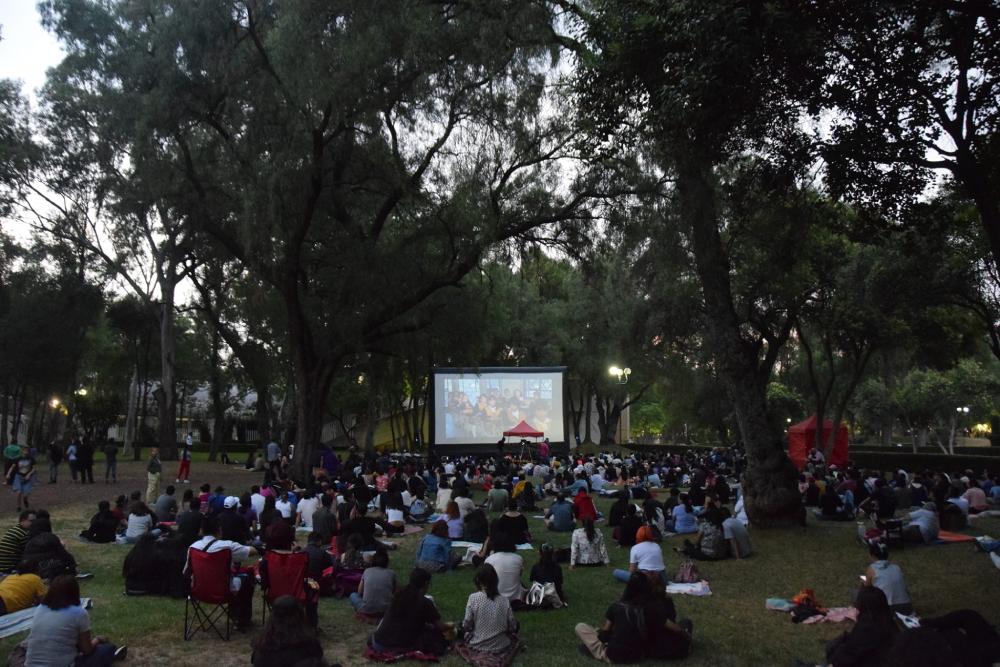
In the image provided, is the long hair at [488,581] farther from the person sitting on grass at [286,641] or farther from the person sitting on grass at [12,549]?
the person sitting on grass at [12,549]

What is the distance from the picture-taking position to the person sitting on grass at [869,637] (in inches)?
196

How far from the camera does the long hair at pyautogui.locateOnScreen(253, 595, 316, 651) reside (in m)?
4.31

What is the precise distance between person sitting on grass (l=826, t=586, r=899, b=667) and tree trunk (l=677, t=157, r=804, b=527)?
7253 millimetres

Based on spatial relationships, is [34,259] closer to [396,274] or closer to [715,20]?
[396,274]

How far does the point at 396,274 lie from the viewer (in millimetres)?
18125

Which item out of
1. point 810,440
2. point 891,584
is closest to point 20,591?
point 891,584

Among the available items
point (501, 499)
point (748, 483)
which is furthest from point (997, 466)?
point (501, 499)

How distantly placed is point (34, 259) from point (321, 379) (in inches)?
614

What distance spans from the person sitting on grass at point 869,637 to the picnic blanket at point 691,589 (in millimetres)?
3366

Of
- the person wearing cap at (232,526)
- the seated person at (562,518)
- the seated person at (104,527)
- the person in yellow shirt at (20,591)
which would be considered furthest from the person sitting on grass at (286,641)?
the seated person at (562,518)

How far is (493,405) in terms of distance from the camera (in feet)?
108

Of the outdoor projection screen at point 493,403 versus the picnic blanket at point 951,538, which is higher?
the outdoor projection screen at point 493,403

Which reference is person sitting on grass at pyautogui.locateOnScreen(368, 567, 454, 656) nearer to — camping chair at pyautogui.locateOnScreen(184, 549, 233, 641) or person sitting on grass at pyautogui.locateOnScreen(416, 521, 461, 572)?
camping chair at pyautogui.locateOnScreen(184, 549, 233, 641)

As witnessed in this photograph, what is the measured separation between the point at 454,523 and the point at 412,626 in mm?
5841
